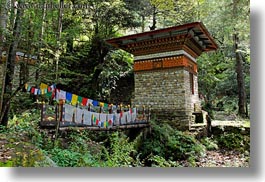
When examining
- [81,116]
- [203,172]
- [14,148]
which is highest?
[81,116]

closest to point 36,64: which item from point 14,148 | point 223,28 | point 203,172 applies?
point 14,148

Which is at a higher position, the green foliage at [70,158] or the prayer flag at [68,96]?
the prayer flag at [68,96]

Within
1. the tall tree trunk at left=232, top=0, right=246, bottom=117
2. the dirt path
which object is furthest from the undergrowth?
the tall tree trunk at left=232, top=0, right=246, bottom=117

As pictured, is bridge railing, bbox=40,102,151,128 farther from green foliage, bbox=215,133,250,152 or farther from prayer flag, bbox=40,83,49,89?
green foliage, bbox=215,133,250,152

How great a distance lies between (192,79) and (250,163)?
3660 mm

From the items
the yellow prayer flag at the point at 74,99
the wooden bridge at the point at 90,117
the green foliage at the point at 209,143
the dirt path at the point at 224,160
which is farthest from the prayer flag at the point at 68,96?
the green foliage at the point at 209,143

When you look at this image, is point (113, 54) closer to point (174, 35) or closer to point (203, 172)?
point (174, 35)

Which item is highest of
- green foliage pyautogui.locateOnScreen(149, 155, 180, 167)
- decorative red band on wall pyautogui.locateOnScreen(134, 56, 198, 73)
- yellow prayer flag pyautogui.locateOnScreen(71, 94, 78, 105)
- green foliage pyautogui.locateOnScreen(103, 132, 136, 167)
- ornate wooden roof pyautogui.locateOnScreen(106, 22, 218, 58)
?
ornate wooden roof pyautogui.locateOnScreen(106, 22, 218, 58)

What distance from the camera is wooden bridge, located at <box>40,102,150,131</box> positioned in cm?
368

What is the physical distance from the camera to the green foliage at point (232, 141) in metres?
4.07

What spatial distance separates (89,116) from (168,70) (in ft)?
8.64

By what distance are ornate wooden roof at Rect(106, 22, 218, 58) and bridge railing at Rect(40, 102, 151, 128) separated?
1.55 meters

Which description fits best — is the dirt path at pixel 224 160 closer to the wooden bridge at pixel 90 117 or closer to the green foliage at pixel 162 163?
the green foliage at pixel 162 163

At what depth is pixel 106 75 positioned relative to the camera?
638cm
